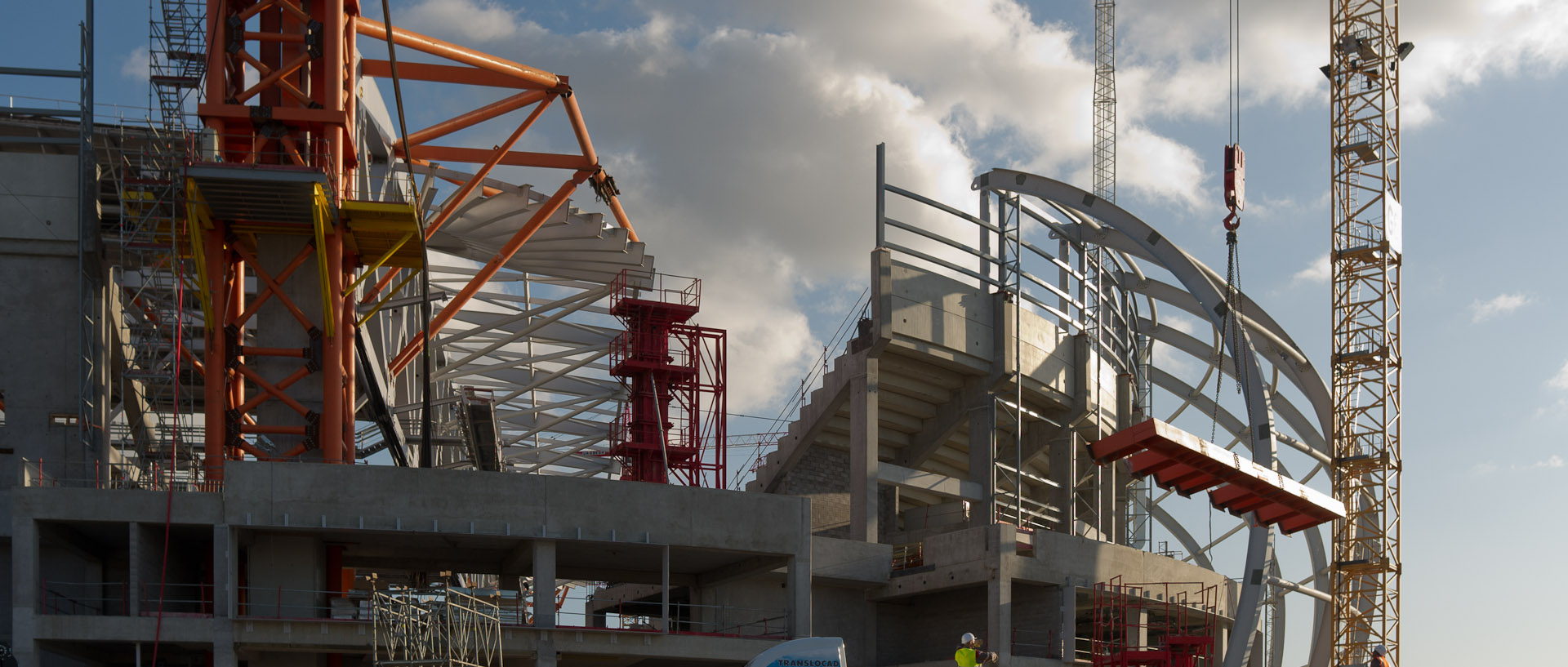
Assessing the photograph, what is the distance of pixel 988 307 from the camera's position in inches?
2116

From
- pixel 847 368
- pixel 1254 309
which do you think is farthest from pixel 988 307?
pixel 1254 309

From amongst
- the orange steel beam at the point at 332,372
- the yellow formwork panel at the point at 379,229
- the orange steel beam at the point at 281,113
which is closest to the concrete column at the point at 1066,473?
the yellow formwork panel at the point at 379,229

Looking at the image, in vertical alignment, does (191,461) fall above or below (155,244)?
below

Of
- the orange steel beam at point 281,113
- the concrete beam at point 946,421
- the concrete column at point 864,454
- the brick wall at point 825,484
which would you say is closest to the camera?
the orange steel beam at point 281,113

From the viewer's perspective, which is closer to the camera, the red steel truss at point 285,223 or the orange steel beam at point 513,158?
the red steel truss at point 285,223

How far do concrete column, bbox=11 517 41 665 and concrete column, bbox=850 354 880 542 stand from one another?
22028mm

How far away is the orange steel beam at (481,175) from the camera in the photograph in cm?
4438

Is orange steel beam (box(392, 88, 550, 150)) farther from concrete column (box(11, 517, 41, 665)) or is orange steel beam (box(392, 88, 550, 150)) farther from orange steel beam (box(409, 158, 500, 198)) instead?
concrete column (box(11, 517, 41, 665))

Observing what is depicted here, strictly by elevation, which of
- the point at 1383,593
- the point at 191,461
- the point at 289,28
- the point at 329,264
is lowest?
the point at 1383,593

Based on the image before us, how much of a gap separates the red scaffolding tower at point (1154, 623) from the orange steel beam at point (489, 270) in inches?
720

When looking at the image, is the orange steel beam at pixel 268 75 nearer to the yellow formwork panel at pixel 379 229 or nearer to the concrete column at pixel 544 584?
the yellow formwork panel at pixel 379 229

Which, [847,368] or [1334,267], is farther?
[1334,267]

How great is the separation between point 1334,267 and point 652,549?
30199 millimetres

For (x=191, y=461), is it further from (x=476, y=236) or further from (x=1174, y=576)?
(x=1174, y=576)
